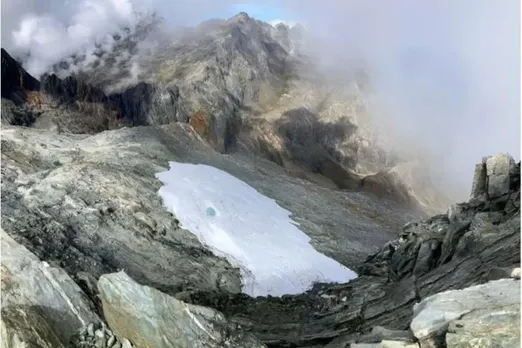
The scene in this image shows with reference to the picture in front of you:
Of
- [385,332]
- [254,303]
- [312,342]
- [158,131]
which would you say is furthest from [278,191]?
[385,332]

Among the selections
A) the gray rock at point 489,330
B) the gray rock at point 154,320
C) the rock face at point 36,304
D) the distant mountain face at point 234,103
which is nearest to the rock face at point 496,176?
the gray rock at point 489,330

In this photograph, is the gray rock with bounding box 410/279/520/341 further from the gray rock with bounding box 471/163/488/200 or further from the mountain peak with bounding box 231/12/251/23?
the mountain peak with bounding box 231/12/251/23

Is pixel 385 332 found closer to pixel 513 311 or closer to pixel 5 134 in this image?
pixel 513 311

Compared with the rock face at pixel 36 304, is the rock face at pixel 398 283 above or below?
above

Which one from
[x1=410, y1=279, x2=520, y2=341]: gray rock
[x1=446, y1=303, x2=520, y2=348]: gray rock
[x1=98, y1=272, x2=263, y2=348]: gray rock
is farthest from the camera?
[x1=98, y1=272, x2=263, y2=348]: gray rock

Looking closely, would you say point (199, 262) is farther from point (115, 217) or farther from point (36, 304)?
point (36, 304)

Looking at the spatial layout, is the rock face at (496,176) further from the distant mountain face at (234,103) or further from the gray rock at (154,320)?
the distant mountain face at (234,103)

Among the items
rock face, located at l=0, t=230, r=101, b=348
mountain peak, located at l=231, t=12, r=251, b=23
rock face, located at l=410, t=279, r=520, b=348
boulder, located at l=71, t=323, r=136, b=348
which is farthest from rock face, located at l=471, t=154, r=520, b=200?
mountain peak, located at l=231, t=12, r=251, b=23
